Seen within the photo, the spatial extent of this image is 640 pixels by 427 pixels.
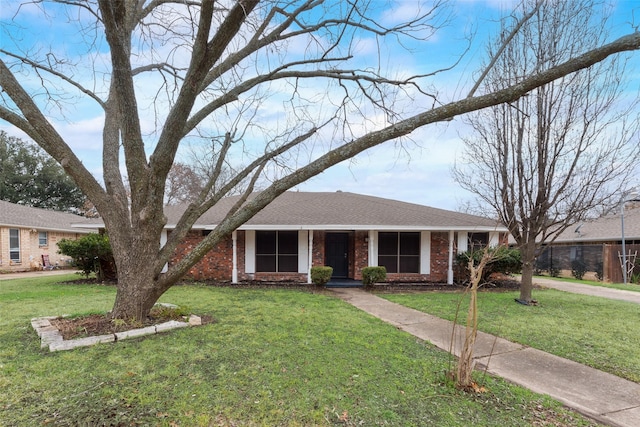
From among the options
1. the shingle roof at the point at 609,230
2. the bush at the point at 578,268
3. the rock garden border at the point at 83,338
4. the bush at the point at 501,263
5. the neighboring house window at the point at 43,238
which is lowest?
the bush at the point at 578,268

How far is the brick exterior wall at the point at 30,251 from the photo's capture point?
16.6 meters

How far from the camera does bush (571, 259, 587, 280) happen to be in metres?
18.1

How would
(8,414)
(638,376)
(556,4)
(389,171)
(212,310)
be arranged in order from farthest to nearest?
1. (556,4)
2. (212,310)
3. (389,171)
4. (638,376)
5. (8,414)

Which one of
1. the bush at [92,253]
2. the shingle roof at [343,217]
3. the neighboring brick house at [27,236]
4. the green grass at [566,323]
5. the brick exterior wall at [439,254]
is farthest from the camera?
the neighboring brick house at [27,236]

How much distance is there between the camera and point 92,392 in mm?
3361

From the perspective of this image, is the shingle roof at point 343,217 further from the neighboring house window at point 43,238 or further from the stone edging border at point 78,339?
the neighboring house window at point 43,238

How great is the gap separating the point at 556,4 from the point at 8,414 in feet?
37.2

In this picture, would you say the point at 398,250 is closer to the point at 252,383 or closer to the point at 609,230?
the point at 252,383

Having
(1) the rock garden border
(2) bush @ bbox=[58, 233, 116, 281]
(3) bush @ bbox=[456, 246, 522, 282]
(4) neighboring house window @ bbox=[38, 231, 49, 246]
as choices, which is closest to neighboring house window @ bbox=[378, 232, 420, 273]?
(3) bush @ bbox=[456, 246, 522, 282]

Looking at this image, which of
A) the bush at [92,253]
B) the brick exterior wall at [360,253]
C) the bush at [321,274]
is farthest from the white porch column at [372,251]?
the bush at [92,253]

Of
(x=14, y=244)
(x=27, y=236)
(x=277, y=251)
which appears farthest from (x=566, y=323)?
(x=27, y=236)

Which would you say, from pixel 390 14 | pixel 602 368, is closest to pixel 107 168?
pixel 390 14

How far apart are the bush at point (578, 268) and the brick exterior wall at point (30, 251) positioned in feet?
84.4

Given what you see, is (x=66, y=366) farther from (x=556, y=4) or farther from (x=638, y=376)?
(x=556, y=4)
